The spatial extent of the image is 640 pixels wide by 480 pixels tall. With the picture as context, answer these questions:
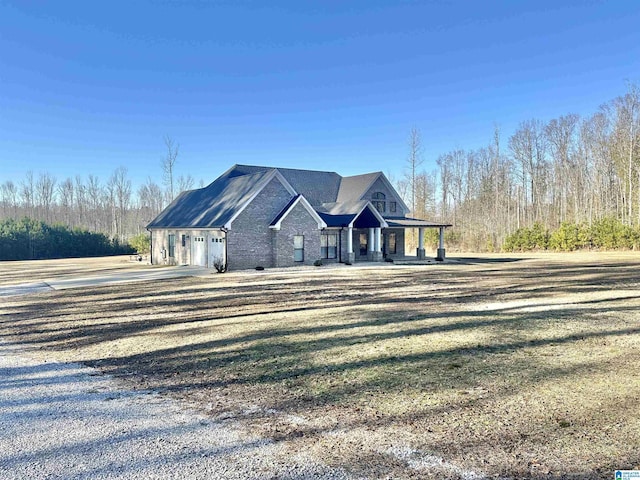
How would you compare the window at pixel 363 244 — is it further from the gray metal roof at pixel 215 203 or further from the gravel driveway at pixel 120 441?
the gravel driveway at pixel 120 441

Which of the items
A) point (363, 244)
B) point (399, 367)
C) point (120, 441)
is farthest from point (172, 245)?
point (120, 441)

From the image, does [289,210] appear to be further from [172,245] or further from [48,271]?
[48,271]

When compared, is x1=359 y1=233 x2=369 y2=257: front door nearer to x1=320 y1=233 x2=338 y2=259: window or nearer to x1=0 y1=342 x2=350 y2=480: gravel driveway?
x1=320 y1=233 x2=338 y2=259: window

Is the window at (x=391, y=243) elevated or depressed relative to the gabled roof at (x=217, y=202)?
depressed

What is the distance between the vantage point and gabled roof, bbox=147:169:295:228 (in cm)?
2633

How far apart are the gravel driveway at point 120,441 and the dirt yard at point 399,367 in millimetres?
313

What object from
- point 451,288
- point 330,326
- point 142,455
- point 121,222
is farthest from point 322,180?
point 121,222

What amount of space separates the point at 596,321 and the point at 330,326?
5.62 m

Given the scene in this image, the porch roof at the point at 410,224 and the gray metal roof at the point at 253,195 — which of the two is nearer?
the gray metal roof at the point at 253,195

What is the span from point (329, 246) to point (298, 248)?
335 centimetres

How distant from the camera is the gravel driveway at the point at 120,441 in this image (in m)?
3.82

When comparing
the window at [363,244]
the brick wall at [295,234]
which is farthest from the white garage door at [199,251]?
the window at [363,244]

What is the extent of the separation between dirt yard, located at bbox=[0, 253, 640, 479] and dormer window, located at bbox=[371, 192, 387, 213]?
20.7m

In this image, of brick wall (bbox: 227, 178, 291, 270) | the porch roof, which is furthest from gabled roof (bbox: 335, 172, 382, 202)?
brick wall (bbox: 227, 178, 291, 270)
